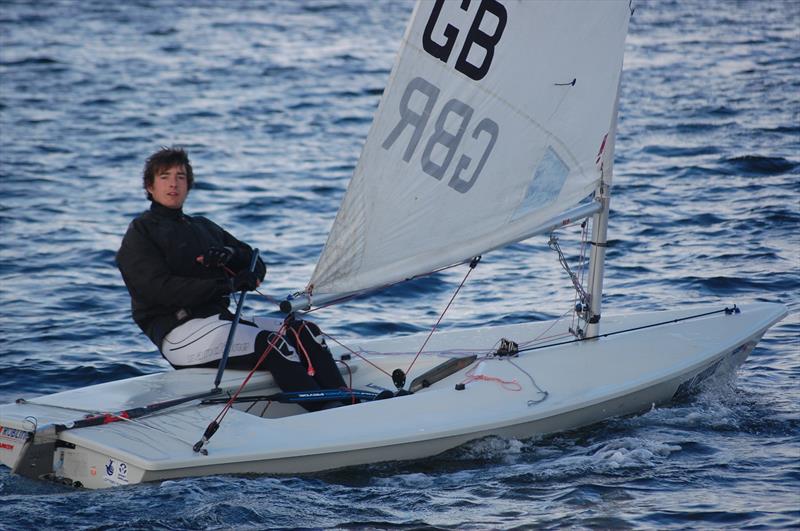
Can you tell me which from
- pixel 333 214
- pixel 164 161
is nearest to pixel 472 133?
pixel 164 161

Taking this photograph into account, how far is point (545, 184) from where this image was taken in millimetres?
4996

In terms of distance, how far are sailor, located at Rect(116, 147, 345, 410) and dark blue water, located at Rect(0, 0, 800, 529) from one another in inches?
27.3

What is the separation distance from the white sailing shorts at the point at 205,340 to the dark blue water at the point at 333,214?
785 millimetres

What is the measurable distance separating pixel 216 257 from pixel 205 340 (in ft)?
1.32

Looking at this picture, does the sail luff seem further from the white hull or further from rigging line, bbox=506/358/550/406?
rigging line, bbox=506/358/550/406

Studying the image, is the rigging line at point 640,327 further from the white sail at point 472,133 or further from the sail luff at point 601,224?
the white sail at point 472,133

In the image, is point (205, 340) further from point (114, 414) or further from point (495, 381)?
point (495, 381)

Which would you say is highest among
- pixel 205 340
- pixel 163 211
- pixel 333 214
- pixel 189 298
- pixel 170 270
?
pixel 333 214

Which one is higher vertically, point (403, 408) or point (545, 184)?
point (545, 184)

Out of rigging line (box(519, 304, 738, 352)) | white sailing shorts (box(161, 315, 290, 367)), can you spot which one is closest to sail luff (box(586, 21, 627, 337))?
rigging line (box(519, 304, 738, 352))

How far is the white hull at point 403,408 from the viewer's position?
447 centimetres

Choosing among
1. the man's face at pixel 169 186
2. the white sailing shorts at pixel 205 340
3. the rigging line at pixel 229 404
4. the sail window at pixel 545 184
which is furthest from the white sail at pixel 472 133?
the man's face at pixel 169 186

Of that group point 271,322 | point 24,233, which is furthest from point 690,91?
point 271,322

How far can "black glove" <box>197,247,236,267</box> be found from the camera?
16.0 ft
